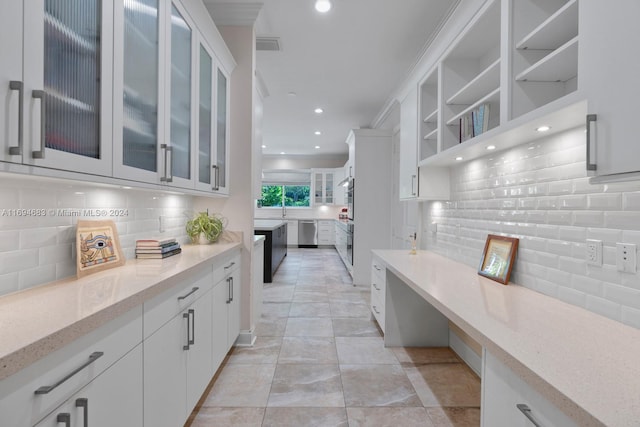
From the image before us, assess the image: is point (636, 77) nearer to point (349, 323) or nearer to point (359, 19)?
point (359, 19)

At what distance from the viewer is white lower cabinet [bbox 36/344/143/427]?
872mm

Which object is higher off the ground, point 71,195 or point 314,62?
point 314,62

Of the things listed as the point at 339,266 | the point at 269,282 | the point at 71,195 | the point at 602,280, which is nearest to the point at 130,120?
the point at 71,195

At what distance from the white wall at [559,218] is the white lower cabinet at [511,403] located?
1.94 ft

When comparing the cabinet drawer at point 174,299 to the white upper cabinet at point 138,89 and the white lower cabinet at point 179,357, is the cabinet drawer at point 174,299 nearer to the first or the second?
the white lower cabinet at point 179,357

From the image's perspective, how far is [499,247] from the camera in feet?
6.61

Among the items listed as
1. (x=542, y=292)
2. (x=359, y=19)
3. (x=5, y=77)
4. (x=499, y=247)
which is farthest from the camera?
(x=359, y=19)

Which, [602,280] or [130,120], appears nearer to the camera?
[602,280]

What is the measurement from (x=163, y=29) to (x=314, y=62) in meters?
2.15

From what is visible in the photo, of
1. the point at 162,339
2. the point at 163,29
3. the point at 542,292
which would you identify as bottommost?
the point at 162,339

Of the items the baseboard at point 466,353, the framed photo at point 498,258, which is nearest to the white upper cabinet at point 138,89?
the framed photo at point 498,258

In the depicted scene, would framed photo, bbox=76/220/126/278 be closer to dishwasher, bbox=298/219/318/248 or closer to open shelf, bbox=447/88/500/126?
open shelf, bbox=447/88/500/126

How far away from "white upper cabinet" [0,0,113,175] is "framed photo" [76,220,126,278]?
1.38ft

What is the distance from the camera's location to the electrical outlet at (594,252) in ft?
4.44
